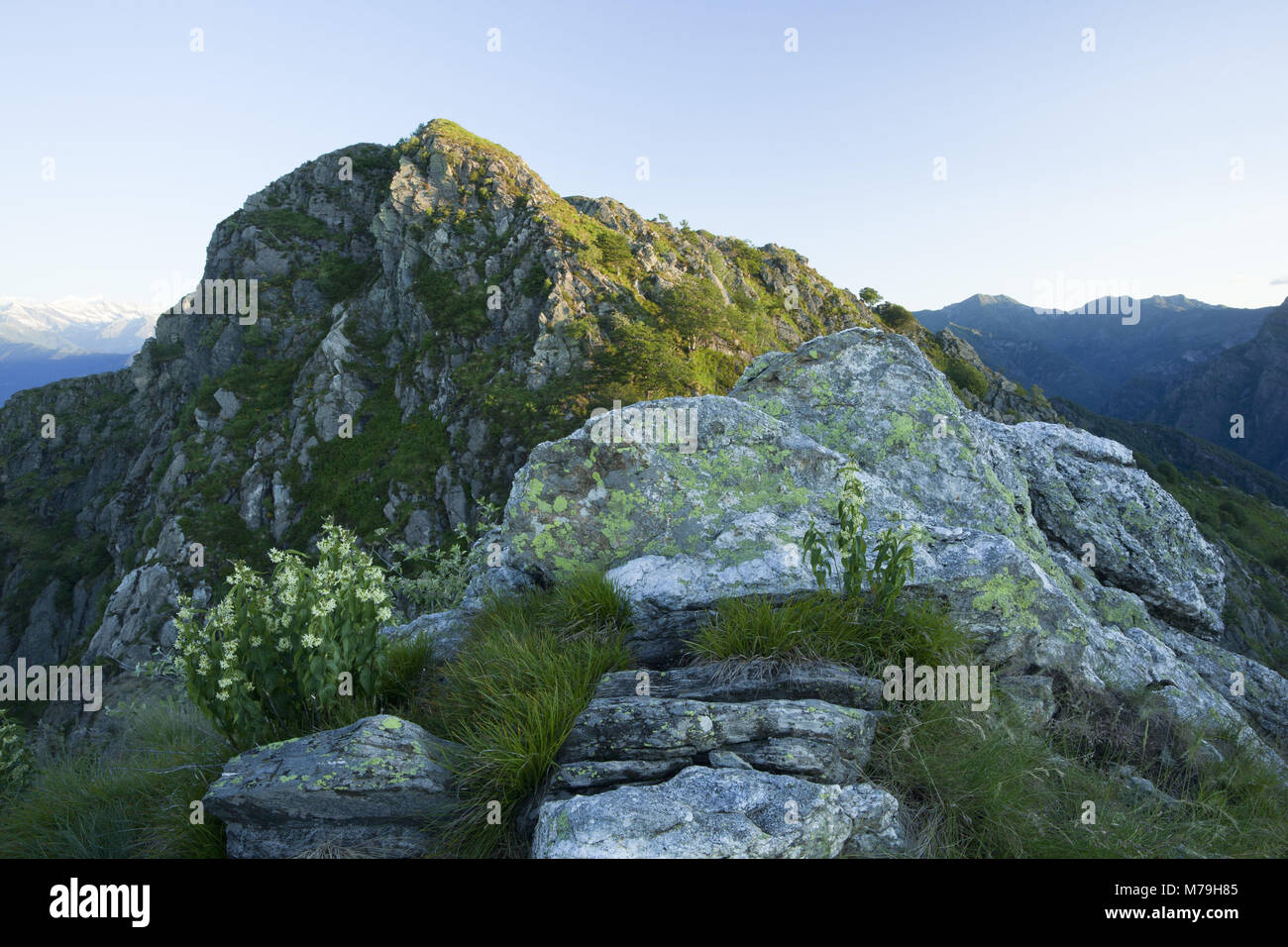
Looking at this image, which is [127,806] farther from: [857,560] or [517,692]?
[857,560]

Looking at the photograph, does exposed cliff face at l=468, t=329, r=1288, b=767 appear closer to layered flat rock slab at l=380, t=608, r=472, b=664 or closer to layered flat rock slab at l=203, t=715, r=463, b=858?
layered flat rock slab at l=380, t=608, r=472, b=664

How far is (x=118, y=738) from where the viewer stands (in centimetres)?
664

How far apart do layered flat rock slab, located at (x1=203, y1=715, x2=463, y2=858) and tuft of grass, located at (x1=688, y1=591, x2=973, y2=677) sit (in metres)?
2.38

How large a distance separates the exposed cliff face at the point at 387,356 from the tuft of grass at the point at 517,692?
3462cm

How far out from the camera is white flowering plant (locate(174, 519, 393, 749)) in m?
4.70

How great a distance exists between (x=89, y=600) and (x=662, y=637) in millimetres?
88088

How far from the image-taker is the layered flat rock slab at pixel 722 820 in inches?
133

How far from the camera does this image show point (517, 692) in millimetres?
4371

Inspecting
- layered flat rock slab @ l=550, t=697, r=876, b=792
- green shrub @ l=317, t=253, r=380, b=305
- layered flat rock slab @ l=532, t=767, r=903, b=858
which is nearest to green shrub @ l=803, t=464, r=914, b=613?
layered flat rock slab @ l=550, t=697, r=876, b=792

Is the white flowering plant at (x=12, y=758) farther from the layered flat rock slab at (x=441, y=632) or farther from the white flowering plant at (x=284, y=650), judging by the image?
the layered flat rock slab at (x=441, y=632)

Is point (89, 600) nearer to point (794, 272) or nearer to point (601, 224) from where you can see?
point (601, 224)

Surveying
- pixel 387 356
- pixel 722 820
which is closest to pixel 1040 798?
pixel 722 820

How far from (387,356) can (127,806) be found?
179 feet
